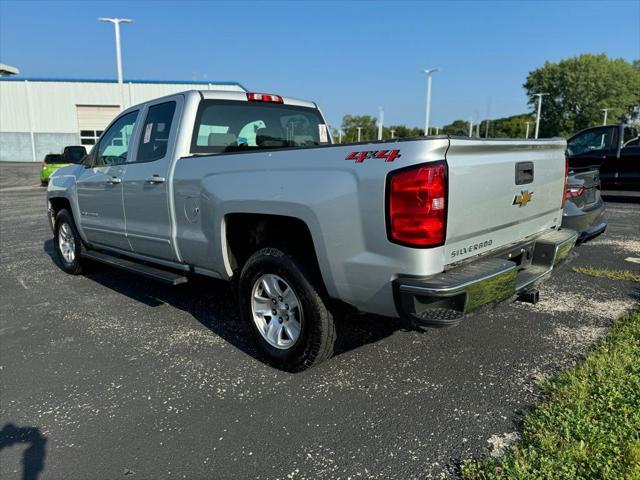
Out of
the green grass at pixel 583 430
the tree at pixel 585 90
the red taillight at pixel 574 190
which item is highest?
the tree at pixel 585 90

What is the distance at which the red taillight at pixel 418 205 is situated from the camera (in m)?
2.41

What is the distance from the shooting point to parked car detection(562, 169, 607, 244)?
5.30 metres

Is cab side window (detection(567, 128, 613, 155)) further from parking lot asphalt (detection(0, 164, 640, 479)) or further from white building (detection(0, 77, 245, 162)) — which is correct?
white building (detection(0, 77, 245, 162))

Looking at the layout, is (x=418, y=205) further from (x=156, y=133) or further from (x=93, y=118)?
(x=93, y=118)

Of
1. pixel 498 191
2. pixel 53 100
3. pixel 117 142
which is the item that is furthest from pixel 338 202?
pixel 53 100

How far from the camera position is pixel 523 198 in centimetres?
318

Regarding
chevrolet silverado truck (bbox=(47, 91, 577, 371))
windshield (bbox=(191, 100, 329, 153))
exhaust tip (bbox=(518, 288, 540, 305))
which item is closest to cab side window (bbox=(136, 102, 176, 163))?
chevrolet silverado truck (bbox=(47, 91, 577, 371))

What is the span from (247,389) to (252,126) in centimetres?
243

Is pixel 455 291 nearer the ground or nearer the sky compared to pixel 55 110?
nearer the ground

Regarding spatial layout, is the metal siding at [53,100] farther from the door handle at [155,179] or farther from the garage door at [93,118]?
the door handle at [155,179]

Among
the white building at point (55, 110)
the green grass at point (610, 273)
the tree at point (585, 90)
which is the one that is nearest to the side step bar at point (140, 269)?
the green grass at point (610, 273)

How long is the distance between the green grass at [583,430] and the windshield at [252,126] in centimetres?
304

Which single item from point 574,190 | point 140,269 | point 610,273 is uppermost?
point 574,190

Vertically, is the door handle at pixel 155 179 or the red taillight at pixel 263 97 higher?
the red taillight at pixel 263 97
